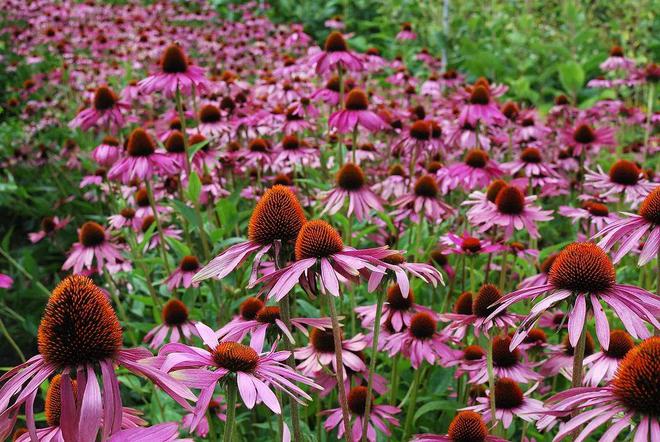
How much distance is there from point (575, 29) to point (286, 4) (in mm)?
4311

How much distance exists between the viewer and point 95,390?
0.87m

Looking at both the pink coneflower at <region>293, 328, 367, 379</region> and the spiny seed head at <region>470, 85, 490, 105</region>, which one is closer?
the pink coneflower at <region>293, 328, 367, 379</region>

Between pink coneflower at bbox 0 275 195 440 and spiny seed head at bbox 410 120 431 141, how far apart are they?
224cm

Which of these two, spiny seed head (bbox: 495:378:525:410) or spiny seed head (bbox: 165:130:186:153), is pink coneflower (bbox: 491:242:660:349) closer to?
spiny seed head (bbox: 495:378:525:410)

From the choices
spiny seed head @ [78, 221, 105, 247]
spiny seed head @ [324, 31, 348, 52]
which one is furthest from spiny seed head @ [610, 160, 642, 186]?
spiny seed head @ [78, 221, 105, 247]

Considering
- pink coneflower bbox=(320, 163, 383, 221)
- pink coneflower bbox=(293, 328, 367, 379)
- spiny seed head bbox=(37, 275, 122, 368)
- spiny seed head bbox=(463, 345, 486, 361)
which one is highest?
spiny seed head bbox=(37, 275, 122, 368)

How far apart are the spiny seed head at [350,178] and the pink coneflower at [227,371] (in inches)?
46.4

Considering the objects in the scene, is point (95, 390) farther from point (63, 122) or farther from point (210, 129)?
point (63, 122)

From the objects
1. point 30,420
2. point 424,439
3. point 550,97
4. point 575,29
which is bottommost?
point 550,97

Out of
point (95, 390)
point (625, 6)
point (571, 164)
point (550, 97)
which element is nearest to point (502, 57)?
point (550, 97)

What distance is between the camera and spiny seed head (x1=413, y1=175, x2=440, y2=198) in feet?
8.17

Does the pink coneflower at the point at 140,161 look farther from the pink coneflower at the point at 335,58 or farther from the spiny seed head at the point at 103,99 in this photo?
the pink coneflower at the point at 335,58

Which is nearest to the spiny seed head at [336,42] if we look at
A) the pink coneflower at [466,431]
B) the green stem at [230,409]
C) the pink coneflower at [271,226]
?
the pink coneflower at [271,226]

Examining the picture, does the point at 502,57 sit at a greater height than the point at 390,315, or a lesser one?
lesser
